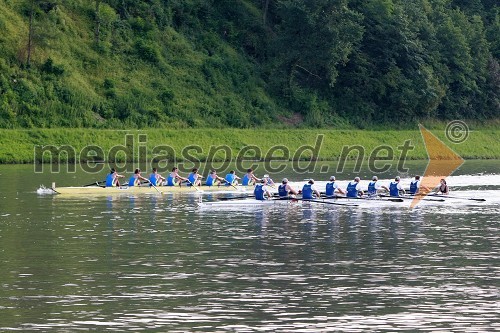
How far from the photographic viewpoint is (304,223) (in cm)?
3462

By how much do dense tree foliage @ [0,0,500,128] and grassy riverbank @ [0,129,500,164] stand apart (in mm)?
1803

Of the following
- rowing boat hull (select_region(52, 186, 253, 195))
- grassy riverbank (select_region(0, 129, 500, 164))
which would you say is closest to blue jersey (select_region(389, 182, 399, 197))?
rowing boat hull (select_region(52, 186, 253, 195))

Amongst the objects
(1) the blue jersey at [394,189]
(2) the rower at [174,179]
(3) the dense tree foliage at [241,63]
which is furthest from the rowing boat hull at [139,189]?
(3) the dense tree foliage at [241,63]

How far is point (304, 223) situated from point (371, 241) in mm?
5437

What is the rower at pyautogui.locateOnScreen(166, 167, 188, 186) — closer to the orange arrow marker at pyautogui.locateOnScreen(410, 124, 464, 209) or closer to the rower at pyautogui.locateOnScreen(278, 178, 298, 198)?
the rower at pyautogui.locateOnScreen(278, 178, 298, 198)

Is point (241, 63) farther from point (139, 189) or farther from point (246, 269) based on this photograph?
point (246, 269)

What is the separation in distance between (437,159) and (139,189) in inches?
1610

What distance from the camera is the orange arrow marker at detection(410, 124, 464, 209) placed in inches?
2459

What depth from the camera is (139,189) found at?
4644cm

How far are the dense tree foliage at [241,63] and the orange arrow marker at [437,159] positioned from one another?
314 centimetres

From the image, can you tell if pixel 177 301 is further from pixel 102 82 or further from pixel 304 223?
pixel 102 82

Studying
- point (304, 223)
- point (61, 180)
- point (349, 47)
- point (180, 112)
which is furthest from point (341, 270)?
point (349, 47)

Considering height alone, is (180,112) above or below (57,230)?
above

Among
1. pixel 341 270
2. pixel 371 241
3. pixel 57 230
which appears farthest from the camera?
pixel 57 230
